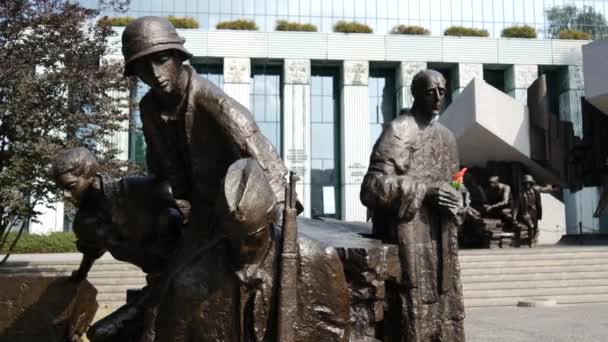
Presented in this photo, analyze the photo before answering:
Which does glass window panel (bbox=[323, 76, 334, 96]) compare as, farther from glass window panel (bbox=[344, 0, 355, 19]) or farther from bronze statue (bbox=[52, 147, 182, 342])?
bronze statue (bbox=[52, 147, 182, 342])

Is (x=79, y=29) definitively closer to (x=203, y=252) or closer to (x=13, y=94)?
(x=13, y=94)

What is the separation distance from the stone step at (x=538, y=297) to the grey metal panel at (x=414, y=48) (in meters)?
19.2

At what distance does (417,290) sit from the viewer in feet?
10.9

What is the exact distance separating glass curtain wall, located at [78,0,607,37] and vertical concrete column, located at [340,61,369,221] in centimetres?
337

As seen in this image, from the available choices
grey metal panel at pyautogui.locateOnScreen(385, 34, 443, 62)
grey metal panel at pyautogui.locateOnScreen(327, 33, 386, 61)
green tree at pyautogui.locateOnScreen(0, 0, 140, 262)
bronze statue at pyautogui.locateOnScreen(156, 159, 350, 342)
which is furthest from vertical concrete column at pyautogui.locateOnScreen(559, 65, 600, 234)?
bronze statue at pyautogui.locateOnScreen(156, 159, 350, 342)

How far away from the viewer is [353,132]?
28.0m

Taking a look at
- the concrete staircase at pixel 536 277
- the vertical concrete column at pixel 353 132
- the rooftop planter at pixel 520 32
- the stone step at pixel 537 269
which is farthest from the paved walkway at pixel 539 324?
the rooftop planter at pixel 520 32

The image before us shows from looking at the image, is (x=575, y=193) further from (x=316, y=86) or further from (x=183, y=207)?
(x=183, y=207)

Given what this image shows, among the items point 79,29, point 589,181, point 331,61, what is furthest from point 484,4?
point 79,29

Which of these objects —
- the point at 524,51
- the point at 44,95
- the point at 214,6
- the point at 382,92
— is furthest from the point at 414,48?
the point at 44,95

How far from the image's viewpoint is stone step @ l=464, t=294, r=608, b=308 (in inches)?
411

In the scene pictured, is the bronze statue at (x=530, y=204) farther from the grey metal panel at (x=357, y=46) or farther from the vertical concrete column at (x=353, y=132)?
the grey metal panel at (x=357, y=46)

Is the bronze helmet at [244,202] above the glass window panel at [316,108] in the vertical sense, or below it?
below

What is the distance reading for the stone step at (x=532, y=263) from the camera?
11711mm
